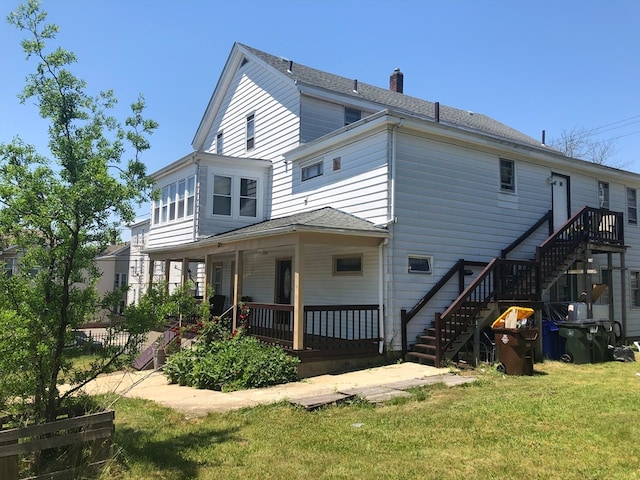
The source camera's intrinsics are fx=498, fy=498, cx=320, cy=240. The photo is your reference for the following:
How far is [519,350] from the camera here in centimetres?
1013

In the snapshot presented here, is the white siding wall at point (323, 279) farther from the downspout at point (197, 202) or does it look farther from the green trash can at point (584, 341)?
the green trash can at point (584, 341)

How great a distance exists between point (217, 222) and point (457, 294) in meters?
8.12

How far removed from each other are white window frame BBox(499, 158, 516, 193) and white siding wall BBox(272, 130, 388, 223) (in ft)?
13.8

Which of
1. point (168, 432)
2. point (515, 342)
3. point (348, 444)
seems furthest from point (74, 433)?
point (515, 342)

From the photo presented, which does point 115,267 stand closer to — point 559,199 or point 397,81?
point 397,81

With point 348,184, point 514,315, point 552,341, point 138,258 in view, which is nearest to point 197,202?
point 348,184

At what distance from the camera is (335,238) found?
1127 cm

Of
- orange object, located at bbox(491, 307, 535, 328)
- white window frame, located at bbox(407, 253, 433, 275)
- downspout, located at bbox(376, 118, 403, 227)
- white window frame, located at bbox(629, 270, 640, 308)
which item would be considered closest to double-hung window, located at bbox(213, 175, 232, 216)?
downspout, located at bbox(376, 118, 403, 227)

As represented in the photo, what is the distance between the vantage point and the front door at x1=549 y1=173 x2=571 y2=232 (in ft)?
51.0

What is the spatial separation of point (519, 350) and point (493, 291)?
191 centimetres

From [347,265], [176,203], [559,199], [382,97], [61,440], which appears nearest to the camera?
[61,440]

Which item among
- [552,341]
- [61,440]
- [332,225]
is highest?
[332,225]

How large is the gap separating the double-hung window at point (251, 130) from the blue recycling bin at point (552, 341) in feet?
39.0

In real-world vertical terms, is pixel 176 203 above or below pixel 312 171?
below
